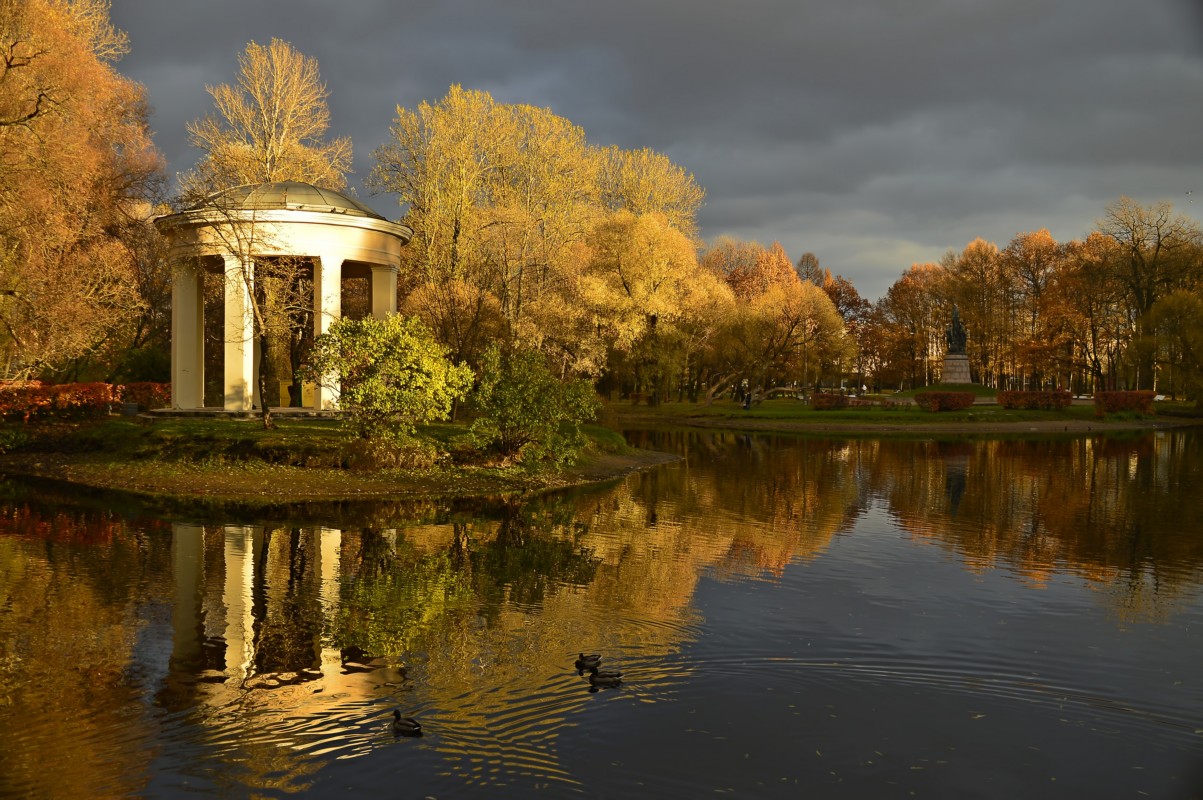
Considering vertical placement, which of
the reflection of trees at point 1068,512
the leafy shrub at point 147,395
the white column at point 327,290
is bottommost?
the reflection of trees at point 1068,512

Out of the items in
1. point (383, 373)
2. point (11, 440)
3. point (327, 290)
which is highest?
point (327, 290)

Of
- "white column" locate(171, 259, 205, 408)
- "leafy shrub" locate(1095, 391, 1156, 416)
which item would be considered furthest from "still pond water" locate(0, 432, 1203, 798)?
"leafy shrub" locate(1095, 391, 1156, 416)

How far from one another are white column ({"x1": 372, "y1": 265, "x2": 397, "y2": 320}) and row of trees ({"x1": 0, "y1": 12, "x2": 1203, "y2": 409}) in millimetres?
2680

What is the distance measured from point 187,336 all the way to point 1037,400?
→ 171 ft

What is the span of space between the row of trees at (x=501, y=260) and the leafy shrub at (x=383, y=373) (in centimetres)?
383

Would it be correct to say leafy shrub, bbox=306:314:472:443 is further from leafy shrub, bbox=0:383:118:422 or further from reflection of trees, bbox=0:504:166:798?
leafy shrub, bbox=0:383:118:422

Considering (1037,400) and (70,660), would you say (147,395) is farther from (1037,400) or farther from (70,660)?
(1037,400)

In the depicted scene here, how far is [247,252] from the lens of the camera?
25844 mm

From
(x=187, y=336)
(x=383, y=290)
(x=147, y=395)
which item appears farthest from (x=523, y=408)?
(x=147, y=395)

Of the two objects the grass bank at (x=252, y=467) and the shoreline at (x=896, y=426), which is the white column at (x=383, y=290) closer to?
the grass bank at (x=252, y=467)

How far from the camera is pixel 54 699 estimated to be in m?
7.47

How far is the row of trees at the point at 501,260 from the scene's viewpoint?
86.6 ft

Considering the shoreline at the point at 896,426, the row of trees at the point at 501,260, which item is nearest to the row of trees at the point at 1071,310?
the row of trees at the point at 501,260

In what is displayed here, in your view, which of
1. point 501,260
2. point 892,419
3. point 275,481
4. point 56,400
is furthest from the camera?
point 892,419
